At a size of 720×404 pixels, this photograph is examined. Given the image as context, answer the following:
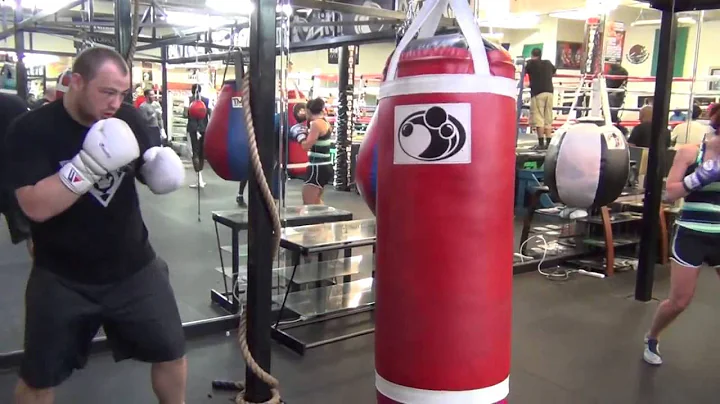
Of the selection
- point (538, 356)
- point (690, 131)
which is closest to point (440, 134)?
point (538, 356)

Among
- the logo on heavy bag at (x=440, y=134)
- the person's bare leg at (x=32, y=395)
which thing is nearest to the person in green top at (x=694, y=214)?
the logo on heavy bag at (x=440, y=134)

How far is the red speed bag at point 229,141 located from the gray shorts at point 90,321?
124cm

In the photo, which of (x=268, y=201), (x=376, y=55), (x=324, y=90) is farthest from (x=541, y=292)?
(x=376, y=55)

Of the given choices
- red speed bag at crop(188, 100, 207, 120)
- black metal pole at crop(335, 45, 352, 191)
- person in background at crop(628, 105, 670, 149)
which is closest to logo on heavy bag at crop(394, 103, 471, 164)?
red speed bag at crop(188, 100, 207, 120)

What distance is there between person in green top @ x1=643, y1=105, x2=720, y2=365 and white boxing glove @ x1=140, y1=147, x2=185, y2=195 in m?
2.31

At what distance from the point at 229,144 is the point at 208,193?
20.6 ft

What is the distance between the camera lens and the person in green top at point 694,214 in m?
2.99

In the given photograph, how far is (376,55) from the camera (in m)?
18.1

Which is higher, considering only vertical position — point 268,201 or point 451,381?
point 268,201

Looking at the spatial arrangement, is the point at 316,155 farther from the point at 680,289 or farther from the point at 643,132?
the point at 643,132

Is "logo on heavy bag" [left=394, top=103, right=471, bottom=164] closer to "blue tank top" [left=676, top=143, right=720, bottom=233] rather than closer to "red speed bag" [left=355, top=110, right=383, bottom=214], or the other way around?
"red speed bag" [left=355, top=110, right=383, bottom=214]

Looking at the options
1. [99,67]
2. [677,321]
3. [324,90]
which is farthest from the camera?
[324,90]

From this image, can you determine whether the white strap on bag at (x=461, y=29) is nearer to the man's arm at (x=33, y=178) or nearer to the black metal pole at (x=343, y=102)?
the man's arm at (x=33, y=178)

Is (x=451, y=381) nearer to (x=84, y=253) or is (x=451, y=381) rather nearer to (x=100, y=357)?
(x=84, y=253)
